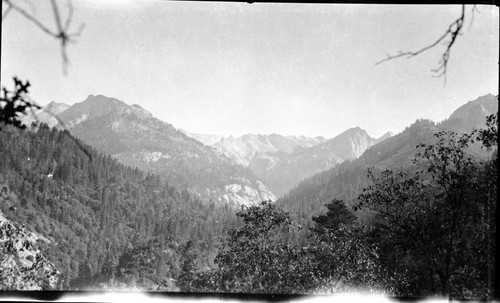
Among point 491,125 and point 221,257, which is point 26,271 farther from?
point 491,125

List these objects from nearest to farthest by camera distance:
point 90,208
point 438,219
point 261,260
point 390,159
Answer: point 438,219, point 261,260, point 390,159, point 90,208

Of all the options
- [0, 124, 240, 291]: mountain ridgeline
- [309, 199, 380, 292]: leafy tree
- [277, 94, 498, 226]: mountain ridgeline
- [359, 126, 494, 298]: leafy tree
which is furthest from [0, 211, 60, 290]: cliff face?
[0, 124, 240, 291]: mountain ridgeline

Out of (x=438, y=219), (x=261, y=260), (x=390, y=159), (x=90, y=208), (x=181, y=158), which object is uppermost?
(x=181, y=158)

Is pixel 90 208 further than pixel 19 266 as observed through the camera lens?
Yes

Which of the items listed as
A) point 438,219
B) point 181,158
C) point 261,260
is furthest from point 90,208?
point 181,158

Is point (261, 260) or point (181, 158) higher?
point (181, 158)

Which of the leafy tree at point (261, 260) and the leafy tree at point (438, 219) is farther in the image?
the leafy tree at point (261, 260)

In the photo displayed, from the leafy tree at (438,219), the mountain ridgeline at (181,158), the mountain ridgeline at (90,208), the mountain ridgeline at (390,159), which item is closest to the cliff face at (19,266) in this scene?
the leafy tree at (438,219)

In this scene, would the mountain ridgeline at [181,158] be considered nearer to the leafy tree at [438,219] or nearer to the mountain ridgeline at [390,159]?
the mountain ridgeline at [390,159]

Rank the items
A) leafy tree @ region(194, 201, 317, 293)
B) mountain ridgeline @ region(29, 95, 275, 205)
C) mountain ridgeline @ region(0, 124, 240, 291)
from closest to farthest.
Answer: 1. leafy tree @ region(194, 201, 317, 293)
2. mountain ridgeline @ region(0, 124, 240, 291)
3. mountain ridgeline @ region(29, 95, 275, 205)

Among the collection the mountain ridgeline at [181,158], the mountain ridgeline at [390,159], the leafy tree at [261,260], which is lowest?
the leafy tree at [261,260]

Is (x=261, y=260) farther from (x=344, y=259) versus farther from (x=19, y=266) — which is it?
(x=19, y=266)

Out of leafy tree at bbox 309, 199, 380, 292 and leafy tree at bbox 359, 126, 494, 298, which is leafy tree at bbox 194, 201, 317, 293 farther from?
leafy tree at bbox 359, 126, 494, 298
